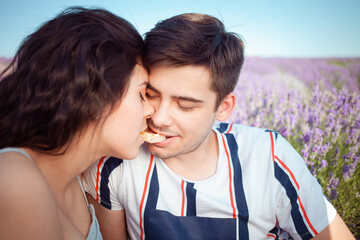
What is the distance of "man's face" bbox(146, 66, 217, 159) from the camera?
155 cm

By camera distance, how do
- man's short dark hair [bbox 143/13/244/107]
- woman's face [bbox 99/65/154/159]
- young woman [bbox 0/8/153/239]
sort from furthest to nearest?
man's short dark hair [bbox 143/13/244/107]
woman's face [bbox 99/65/154/159]
young woman [bbox 0/8/153/239]

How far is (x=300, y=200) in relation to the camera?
1615 mm

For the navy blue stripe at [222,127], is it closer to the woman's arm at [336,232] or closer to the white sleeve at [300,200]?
the white sleeve at [300,200]

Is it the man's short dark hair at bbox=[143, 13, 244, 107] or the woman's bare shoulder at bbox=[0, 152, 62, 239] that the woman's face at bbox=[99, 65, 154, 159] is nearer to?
the man's short dark hair at bbox=[143, 13, 244, 107]

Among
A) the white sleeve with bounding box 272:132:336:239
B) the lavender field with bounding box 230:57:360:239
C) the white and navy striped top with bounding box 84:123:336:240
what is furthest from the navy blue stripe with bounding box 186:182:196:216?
the lavender field with bounding box 230:57:360:239

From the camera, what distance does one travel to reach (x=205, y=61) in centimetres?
161

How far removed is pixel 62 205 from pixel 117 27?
3.68 feet

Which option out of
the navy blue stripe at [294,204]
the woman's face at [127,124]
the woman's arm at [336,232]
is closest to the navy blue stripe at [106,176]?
the woman's face at [127,124]

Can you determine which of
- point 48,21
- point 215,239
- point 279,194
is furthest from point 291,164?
Answer: point 48,21

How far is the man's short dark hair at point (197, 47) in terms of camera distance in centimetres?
154

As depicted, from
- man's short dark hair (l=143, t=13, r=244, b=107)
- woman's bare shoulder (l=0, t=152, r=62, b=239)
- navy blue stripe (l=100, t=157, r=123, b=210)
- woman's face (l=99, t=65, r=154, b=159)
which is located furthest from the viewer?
navy blue stripe (l=100, t=157, r=123, b=210)

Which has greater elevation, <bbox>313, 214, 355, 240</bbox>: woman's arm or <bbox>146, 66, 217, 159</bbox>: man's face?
<bbox>146, 66, 217, 159</bbox>: man's face

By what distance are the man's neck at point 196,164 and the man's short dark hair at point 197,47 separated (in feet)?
1.30

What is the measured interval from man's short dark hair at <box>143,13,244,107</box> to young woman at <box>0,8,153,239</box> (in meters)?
0.20
